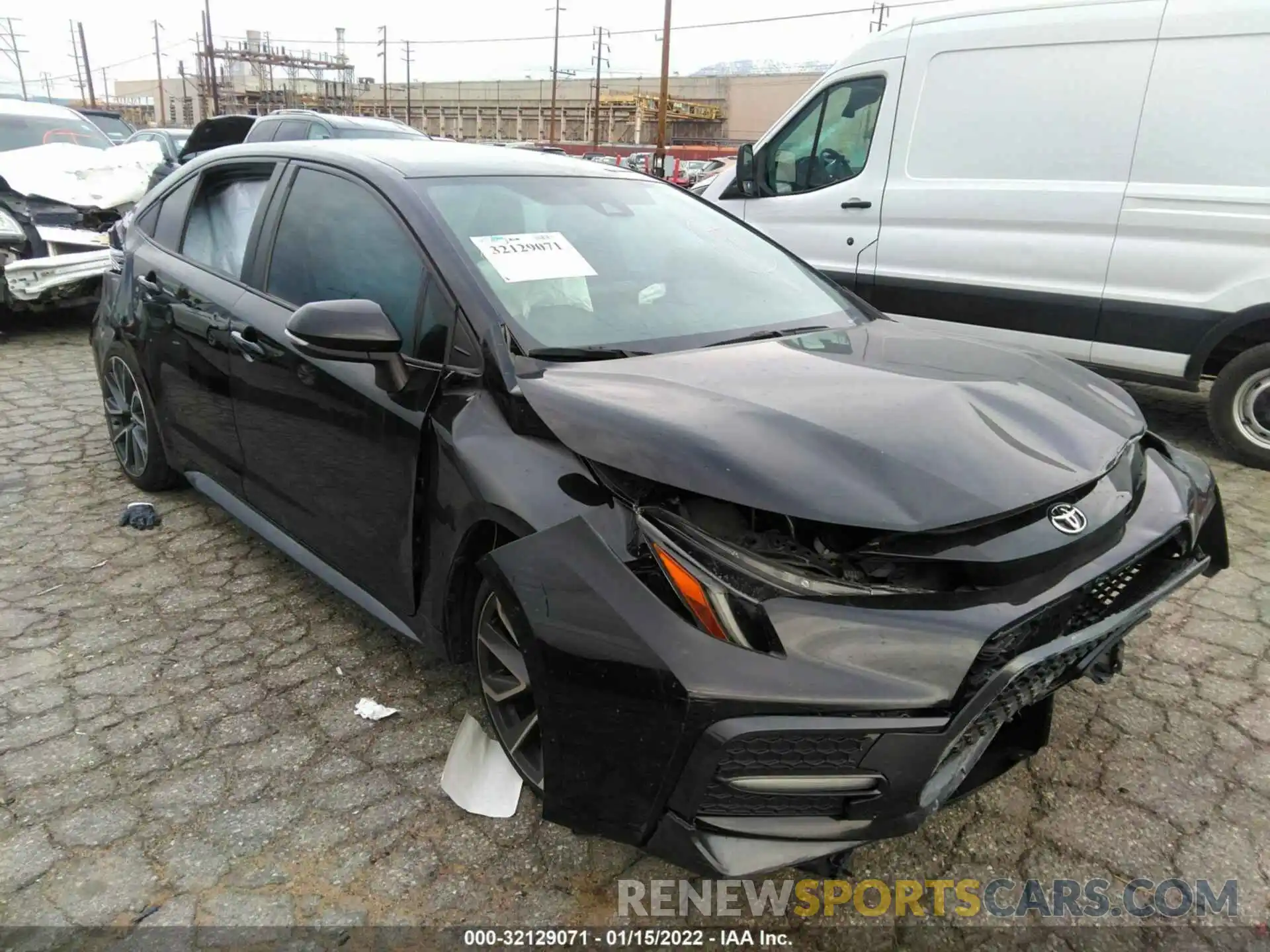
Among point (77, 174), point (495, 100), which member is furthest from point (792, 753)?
point (495, 100)

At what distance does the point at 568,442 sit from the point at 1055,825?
1.52 metres

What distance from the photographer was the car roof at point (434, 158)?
106 inches

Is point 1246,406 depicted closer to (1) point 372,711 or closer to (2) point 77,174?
(1) point 372,711

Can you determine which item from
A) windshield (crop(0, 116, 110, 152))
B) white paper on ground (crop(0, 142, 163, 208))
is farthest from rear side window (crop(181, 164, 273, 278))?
windshield (crop(0, 116, 110, 152))

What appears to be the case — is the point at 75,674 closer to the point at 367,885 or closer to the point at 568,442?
the point at 367,885

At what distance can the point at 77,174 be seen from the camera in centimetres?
741

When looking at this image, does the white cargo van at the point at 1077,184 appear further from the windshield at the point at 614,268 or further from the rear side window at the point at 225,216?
the rear side window at the point at 225,216

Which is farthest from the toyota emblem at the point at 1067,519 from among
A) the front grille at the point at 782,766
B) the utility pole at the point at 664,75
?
the utility pole at the point at 664,75

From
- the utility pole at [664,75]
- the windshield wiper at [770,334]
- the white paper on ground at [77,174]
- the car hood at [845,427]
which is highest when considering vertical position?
the utility pole at [664,75]

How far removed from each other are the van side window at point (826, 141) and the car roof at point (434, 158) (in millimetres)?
2994

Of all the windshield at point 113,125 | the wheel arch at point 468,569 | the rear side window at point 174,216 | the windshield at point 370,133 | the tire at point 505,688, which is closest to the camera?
the wheel arch at point 468,569

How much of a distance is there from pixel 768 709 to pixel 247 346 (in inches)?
86.0

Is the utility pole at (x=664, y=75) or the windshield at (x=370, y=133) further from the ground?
the utility pole at (x=664, y=75)

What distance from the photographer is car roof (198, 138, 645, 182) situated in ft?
8.84
